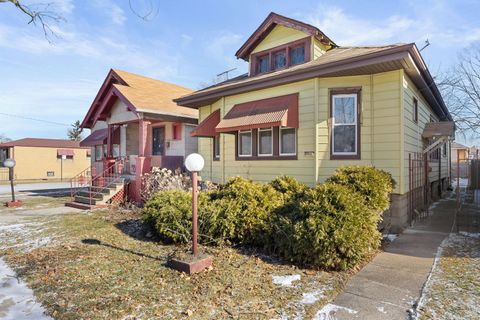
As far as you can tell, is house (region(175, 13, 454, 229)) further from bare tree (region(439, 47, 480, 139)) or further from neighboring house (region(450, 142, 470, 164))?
bare tree (region(439, 47, 480, 139))

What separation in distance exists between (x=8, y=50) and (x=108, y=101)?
183 inches

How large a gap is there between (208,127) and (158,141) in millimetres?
5977

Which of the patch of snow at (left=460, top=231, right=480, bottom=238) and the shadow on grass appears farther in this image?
the patch of snow at (left=460, top=231, right=480, bottom=238)

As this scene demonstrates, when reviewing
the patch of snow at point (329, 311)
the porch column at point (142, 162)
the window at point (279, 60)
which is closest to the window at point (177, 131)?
the porch column at point (142, 162)

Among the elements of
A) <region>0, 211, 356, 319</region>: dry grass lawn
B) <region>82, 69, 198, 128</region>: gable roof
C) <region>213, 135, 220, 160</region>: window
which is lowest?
<region>0, 211, 356, 319</region>: dry grass lawn

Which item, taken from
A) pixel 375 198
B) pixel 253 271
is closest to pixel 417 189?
pixel 375 198

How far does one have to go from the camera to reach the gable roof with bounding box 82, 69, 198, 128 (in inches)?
522

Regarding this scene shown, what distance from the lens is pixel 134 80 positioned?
54.0 feet

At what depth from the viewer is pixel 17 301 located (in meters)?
3.97

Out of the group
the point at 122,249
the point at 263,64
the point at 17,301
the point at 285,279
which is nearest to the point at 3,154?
the point at 263,64

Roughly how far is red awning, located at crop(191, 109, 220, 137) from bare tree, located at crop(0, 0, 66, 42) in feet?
16.4

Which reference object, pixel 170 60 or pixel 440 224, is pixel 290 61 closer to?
pixel 440 224

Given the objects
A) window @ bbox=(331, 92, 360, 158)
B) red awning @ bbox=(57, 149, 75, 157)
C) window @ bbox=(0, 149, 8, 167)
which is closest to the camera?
window @ bbox=(331, 92, 360, 158)

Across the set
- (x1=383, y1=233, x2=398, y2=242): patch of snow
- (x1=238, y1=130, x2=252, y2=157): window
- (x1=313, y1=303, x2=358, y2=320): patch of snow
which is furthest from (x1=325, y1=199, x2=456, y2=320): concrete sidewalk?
(x1=238, y1=130, x2=252, y2=157): window
